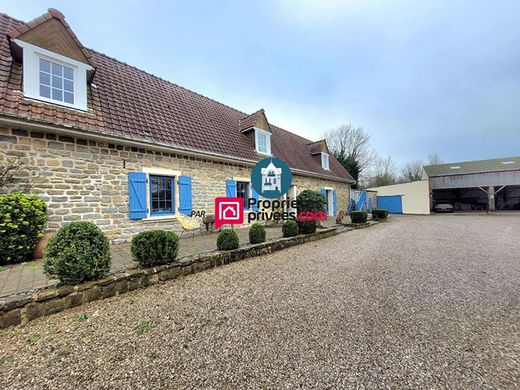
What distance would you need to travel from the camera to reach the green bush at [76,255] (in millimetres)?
2961

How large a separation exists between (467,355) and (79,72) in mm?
9259

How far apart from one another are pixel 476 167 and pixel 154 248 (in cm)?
3127

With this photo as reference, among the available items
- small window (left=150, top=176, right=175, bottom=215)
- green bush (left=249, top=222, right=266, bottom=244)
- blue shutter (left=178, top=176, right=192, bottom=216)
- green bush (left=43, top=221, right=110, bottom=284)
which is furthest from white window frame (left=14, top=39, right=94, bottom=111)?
green bush (left=249, top=222, right=266, bottom=244)

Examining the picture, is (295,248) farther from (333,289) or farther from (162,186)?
(162,186)

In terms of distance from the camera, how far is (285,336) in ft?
7.69

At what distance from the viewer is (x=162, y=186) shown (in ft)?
23.1

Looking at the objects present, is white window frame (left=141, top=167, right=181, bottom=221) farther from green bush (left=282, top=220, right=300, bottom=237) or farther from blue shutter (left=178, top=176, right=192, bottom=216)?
green bush (left=282, top=220, right=300, bottom=237)

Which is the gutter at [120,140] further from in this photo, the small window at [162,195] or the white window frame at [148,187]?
the small window at [162,195]

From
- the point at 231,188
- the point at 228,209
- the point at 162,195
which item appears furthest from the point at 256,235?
the point at 162,195

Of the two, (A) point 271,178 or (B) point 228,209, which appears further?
(B) point 228,209

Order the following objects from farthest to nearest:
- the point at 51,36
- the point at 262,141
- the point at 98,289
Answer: the point at 262,141 < the point at 51,36 < the point at 98,289

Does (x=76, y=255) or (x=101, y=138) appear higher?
(x=101, y=138)

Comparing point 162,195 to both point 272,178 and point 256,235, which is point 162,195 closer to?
point 256,235

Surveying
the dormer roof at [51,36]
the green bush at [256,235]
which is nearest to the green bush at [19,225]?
the dormer roof at [51,36]
